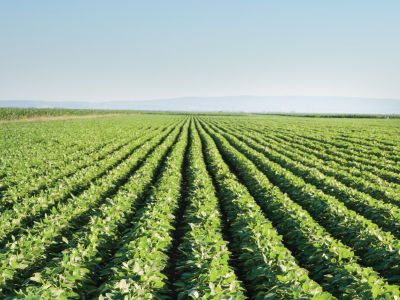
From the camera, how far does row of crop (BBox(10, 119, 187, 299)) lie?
3650 millimetres

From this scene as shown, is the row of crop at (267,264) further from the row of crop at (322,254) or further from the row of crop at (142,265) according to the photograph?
the row of crop at (142,265)

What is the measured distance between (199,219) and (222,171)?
5984mm

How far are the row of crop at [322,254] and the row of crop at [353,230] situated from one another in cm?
33

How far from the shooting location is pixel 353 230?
20.0 feet

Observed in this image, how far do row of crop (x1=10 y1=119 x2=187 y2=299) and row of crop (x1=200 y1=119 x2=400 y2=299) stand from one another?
167 inches

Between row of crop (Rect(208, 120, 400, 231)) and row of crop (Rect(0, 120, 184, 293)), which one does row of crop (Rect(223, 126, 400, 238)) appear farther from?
row of crop (Rect(0, 120, 184, 293))

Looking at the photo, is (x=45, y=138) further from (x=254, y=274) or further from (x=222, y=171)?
(x=254, y=274)

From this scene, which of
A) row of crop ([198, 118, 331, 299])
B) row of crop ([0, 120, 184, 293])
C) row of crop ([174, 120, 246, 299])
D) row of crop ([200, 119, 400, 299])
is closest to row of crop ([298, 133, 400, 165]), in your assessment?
row of crop ([200, 119, 400, 299])

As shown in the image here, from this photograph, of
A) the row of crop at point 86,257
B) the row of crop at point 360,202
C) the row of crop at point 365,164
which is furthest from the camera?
the row of crop at point 365,164

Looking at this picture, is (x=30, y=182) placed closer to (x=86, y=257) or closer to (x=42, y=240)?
(x=42, y=240)

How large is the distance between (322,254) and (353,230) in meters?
1.96

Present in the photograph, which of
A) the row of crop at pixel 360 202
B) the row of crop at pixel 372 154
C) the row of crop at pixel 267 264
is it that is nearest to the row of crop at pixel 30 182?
the row of crop at pixel 267 264

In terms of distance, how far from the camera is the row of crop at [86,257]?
12.0ft

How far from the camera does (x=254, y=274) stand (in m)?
4.25
